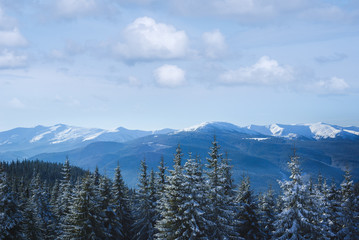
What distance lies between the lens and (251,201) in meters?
41.2

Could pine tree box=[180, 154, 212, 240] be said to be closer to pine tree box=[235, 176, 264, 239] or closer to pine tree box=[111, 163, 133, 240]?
pine tree box=[235, 176, 264, 239]

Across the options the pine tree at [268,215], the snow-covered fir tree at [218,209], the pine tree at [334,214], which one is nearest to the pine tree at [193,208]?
the snow-covered fir tree at [218,209]

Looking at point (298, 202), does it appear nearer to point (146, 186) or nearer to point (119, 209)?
point (146, 186)

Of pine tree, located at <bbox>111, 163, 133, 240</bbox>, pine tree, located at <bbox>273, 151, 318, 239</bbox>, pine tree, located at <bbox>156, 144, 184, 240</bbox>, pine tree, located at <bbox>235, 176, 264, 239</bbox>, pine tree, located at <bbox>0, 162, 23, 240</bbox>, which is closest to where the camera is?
pine tree, located at <bbox>156, 144, 184, 240</bbox>

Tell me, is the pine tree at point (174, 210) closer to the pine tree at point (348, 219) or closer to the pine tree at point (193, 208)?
the pine tree at point (193, 208)

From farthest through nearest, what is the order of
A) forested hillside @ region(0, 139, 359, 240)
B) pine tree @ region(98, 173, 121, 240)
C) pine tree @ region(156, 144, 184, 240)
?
pine tree @ region(98, 173, 121, 240) → forested hillside @ region(0, 139, 359, 240) → pine tree @ region(156, 144, 184, 240)

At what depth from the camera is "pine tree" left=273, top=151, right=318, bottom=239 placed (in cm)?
3120

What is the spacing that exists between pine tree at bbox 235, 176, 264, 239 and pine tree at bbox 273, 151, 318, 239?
8.25m

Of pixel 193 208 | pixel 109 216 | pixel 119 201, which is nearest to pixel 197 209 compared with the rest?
pixel 193 208

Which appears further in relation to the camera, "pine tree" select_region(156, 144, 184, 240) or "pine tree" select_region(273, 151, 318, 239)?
"pine tree" select_region(273, 151, 318, 239)

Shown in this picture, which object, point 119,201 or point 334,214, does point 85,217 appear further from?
point 334,214

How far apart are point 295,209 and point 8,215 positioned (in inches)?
1236

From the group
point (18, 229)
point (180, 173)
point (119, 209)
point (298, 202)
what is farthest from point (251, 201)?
point (18, 229)

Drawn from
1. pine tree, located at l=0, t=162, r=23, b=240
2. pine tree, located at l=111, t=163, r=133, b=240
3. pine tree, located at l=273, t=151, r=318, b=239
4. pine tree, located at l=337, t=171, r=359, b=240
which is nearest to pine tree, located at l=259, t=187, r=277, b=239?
pine tree, located at l=337, t=171, r=359, b=240
